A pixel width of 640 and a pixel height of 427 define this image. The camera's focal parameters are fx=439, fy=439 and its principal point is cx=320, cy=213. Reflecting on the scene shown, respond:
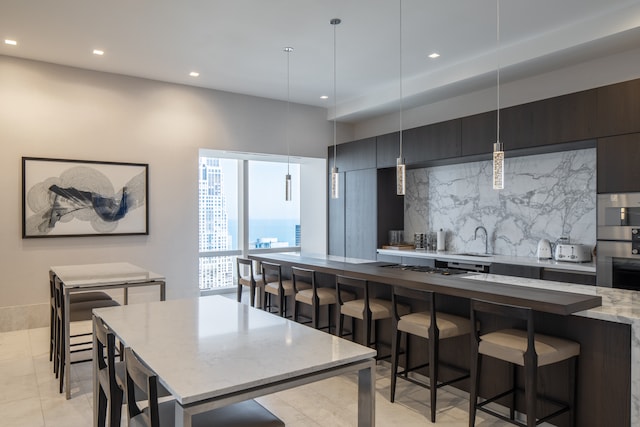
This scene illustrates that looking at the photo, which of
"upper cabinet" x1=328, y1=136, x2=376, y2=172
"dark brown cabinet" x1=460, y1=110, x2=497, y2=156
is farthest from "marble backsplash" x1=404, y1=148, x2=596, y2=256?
Result: "upper cabinet" x1=328, y1=136, x2=376, y2=172

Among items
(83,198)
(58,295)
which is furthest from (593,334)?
(83,198)

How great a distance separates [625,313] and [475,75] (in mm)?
3514

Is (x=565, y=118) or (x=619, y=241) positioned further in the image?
(x=565, y=118)

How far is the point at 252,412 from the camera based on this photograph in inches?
74.0

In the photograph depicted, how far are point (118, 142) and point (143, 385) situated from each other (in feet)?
16.1

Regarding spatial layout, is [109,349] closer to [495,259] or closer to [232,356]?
[232,356]

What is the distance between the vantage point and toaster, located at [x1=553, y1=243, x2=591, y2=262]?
459cm

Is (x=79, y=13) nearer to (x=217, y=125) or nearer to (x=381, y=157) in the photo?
(x=217, y=125)

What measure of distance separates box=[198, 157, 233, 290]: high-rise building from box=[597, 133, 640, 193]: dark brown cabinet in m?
5.72

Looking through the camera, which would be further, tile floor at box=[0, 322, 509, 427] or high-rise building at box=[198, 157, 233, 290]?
high-rise building at box=[198, 157, 233, 290]

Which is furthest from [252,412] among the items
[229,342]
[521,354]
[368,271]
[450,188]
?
[450,188]

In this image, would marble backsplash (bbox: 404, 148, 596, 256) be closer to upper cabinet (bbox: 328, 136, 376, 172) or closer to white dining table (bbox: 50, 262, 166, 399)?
upper cabinet (bbox: 328, 136, 376, 172)

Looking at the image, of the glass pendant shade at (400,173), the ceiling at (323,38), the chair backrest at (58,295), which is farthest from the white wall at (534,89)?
the chair backrest at (58,295)

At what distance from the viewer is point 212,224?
25.4 feet
